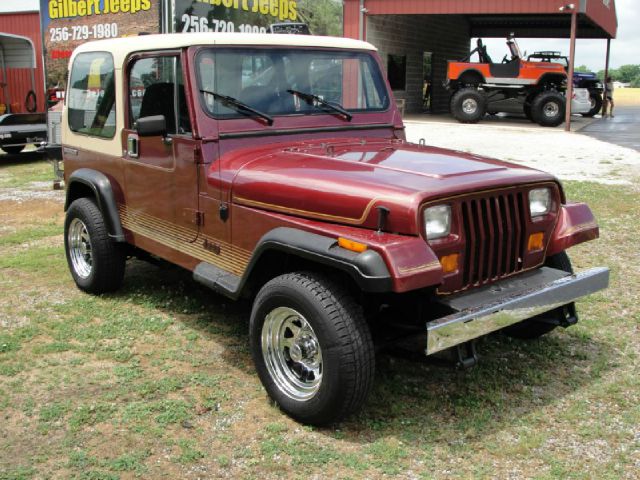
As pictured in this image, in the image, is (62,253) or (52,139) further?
(52,139)

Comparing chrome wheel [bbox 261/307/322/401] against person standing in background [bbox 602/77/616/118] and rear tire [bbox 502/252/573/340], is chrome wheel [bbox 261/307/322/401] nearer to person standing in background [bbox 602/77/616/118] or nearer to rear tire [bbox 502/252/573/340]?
rear tire [bbox 502/252/573/340]

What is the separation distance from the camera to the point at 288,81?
4.41m

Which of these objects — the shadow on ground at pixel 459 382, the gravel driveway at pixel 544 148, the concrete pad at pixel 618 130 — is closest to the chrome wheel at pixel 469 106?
the gravel driveway at pixel 544 148

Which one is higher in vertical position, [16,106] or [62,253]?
[16,106]

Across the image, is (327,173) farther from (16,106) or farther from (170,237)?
(16,106)

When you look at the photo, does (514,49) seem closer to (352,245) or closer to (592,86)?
(592,86)

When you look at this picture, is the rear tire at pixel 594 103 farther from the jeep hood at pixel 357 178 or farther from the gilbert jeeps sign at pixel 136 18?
the jeep hood at pixel 357 178

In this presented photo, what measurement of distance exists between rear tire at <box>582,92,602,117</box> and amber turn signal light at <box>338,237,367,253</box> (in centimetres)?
2308

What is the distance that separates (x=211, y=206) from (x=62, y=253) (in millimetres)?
3204

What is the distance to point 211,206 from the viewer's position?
13.3 feet

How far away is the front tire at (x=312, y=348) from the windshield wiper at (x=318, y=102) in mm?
1494

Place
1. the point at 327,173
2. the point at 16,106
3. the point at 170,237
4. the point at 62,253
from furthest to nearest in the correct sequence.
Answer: the point at 16,106 → the point at 62,253 → the point at 170,237 → the point at 327,173

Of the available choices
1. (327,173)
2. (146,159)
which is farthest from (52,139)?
(327,173)

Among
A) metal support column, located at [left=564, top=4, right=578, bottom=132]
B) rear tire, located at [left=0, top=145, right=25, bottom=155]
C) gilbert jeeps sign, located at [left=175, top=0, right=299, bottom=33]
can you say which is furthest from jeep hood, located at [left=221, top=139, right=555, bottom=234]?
metal support column, located at [left=564, top=4, right=578, bottom=132]
